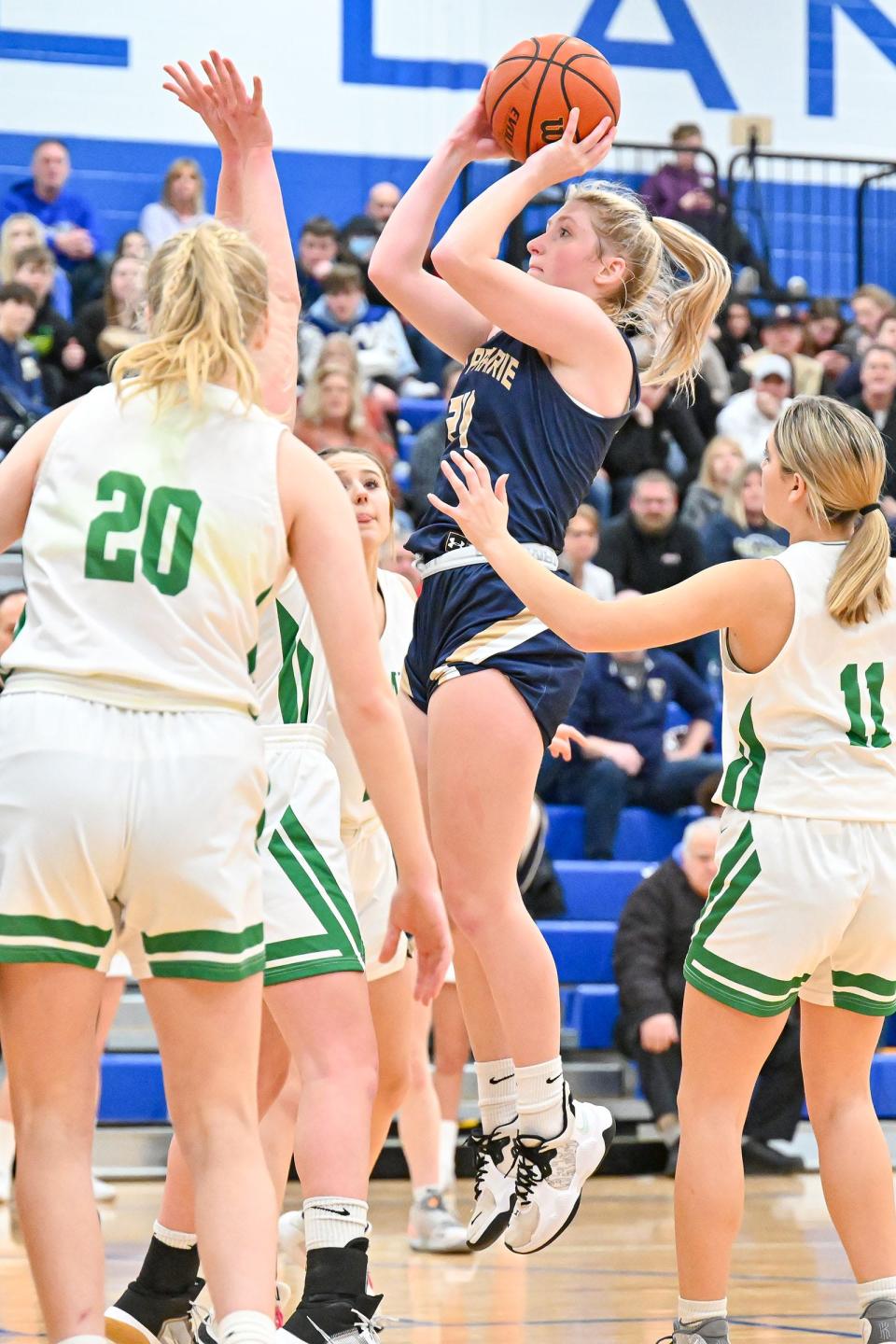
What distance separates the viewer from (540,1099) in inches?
159

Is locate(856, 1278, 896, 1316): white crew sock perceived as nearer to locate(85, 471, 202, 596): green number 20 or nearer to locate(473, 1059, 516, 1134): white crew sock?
locate(473, 1059, 516, 1134): white crew sock

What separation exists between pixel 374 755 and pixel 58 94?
12135 millimetres

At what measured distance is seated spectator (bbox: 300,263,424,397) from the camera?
1180 cm

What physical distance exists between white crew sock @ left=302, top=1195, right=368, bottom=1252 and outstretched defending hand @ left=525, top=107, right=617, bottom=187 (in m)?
2.13

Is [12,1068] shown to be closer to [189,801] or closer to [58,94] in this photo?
[189,801]

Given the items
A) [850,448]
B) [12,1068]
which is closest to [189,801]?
[12,1068]

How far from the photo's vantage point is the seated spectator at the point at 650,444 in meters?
11.4

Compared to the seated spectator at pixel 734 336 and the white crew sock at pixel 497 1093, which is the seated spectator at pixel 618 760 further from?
the white crew sock at pixel 497 1093

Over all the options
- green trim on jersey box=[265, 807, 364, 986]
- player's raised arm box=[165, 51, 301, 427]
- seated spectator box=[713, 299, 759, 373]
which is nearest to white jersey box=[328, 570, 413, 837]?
green trim on jersey box=[265, 807, 364, 986]

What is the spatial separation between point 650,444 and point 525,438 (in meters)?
7.74

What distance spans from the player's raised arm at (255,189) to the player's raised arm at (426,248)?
12.0 inches

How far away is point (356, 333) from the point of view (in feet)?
39.6

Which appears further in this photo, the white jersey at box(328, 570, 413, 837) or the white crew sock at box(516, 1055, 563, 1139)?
the white jersey at box(328, 570, 413, 837)

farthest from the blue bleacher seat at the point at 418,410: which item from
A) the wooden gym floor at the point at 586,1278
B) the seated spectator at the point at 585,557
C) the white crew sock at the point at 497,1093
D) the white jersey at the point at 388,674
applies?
the white crew sock at the point at 497,1093
